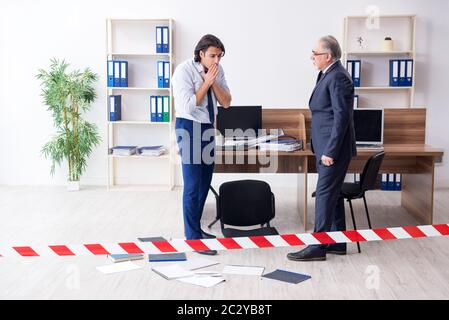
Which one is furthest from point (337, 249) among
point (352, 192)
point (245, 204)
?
point (245, 204)

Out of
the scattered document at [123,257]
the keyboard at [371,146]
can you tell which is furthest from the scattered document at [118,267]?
the keyboard at [371,146]

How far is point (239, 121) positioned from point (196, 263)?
5.17 ft

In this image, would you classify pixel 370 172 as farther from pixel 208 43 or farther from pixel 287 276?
pixel 208 43

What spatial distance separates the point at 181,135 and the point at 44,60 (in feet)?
11.5

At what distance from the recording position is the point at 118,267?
13.1 ft

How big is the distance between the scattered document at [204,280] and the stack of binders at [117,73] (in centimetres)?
366

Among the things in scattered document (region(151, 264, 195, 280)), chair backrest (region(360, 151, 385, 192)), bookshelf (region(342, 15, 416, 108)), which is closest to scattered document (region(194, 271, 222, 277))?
scattered document (region(151, 264, 195, 280))

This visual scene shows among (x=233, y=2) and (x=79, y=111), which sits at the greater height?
(x=233, y=2)

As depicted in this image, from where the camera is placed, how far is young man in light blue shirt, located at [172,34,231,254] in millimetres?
4199

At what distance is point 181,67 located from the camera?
13.9 feet

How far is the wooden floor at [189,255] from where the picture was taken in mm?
3551
